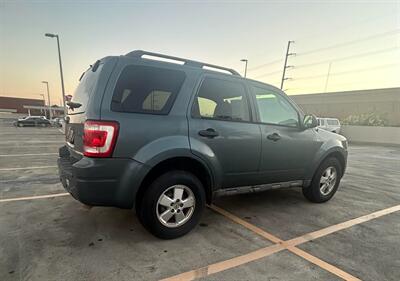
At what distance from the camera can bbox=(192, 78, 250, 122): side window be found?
3404 mm

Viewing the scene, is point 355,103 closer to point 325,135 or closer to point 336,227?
point 325,135

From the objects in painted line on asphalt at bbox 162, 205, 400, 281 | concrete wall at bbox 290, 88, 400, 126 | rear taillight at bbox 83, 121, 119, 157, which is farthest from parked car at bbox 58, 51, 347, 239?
concrete wall at bbox 290, 88, 400, 126

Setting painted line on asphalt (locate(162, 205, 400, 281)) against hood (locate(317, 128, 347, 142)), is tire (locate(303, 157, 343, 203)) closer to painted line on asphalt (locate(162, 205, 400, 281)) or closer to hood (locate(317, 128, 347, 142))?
hood (locate(317, 128, 347, 142))

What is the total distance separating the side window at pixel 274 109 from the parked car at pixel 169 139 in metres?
0.02

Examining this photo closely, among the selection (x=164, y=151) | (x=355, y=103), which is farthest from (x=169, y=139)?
(x=355, y=103)

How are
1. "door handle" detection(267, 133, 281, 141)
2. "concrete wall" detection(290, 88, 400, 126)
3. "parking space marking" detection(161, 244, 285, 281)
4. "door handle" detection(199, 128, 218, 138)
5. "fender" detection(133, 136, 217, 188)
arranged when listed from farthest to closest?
1. "concrete wall" detection(290, 88, 400, 126)
2. "door handle" detection(267, 133, 281, 141)
3. "door handle" detection(199, 128, 218, 138)
4. "fender" detection(133, 136, 217, 188)
5. "parking space marking" detection(161, 244, 285, 281)

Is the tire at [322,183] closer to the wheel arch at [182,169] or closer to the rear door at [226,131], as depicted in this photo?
the rear door at [226,131]

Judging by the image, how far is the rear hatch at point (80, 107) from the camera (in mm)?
2990

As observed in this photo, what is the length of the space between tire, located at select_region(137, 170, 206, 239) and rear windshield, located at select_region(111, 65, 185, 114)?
0.80m

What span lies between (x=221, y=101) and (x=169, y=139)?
965mm

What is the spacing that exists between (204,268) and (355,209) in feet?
10.5

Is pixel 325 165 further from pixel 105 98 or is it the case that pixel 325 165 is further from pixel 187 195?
pixel 105 98

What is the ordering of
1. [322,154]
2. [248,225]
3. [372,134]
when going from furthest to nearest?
[372,134]
[322,154]
[248,225]

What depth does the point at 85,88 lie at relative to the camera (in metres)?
3.28
